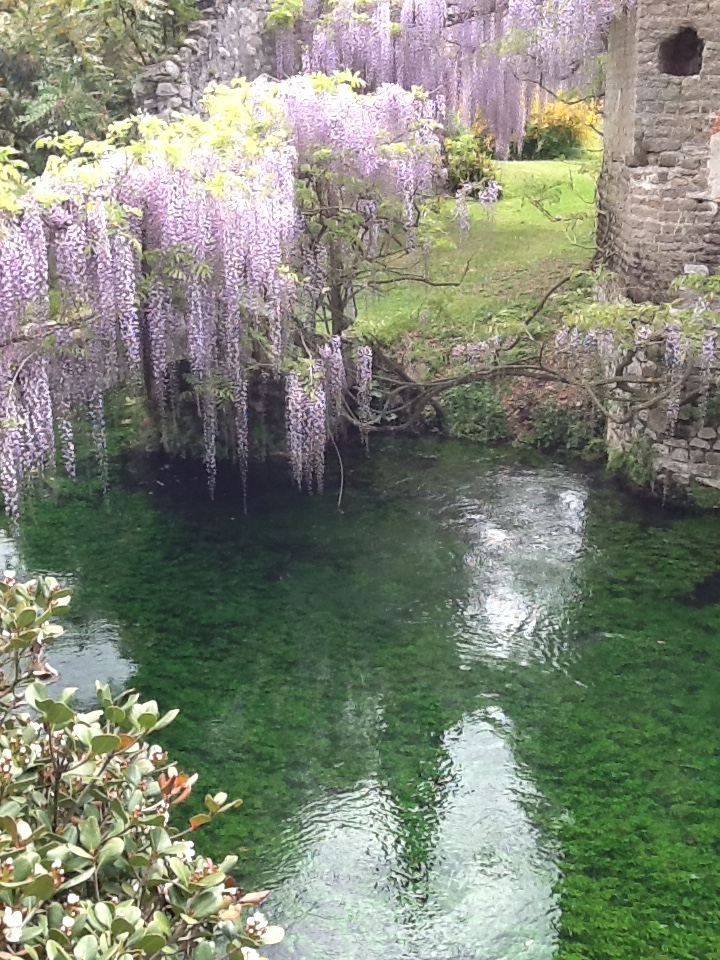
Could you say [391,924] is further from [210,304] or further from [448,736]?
[210,304]

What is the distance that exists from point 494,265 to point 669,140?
3879 millimetres

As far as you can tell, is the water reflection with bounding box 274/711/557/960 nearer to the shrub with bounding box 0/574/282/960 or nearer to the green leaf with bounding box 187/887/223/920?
the shrub with bounding box 0/574/282/960

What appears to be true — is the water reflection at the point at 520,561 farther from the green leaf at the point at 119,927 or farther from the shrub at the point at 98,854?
the green leaf at the point at 119,927

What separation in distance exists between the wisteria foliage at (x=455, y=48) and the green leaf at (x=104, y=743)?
720cm

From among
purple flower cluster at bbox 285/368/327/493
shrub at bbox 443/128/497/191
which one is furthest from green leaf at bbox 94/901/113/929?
shrub at bbox 443/128/497/191

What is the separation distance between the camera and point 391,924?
3426 millimetres

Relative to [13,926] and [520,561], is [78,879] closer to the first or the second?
[13,926]

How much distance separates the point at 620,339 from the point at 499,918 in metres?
4.08

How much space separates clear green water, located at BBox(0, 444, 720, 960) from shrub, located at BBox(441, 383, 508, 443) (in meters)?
0.67

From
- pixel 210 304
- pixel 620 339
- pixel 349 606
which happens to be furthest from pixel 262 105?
pixel 349 606

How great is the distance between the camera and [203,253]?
17.9 ft

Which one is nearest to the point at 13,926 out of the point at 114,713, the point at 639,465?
the point at 114,713

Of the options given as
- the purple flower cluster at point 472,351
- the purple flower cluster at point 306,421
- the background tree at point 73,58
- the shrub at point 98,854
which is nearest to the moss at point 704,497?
the purple flower cluster at point 472,351

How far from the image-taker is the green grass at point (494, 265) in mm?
8914
